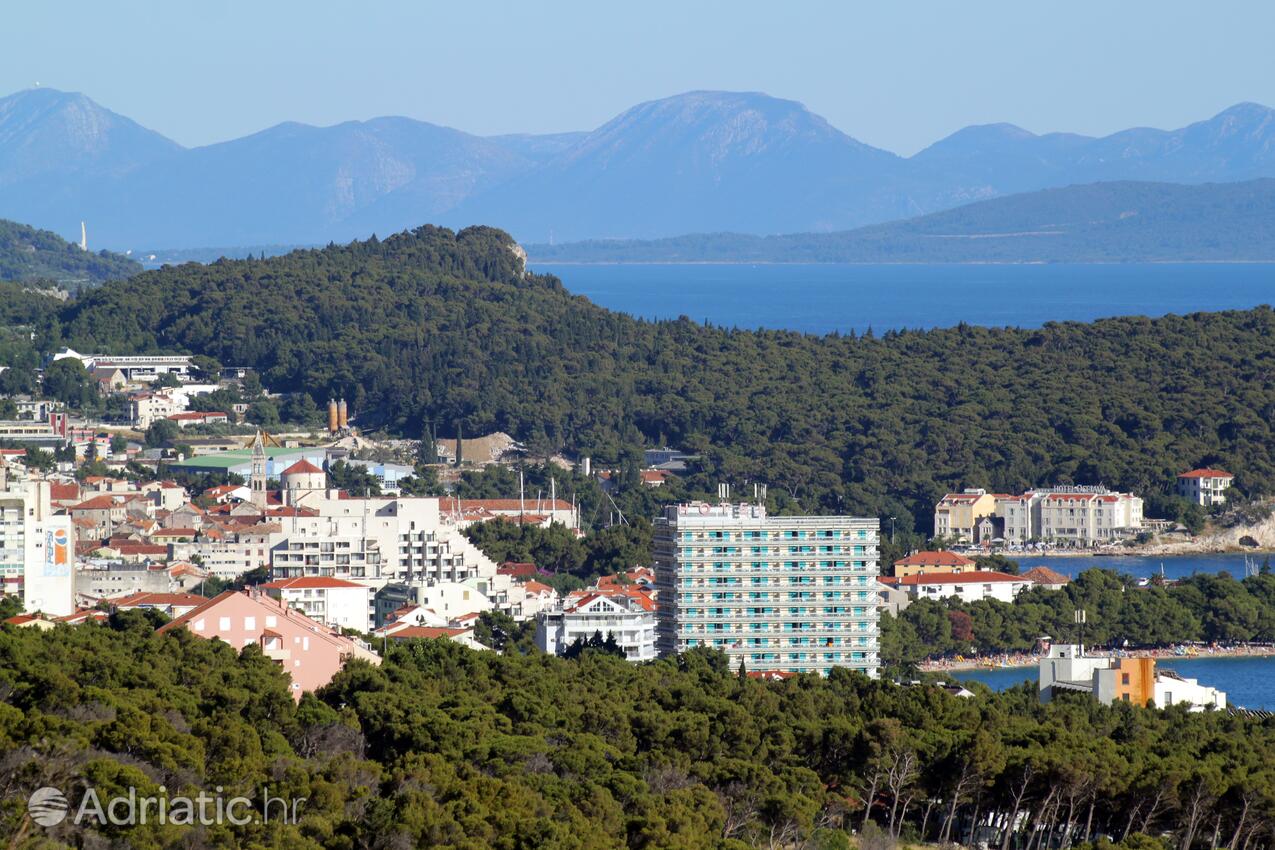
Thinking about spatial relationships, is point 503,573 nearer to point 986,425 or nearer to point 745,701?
point 745,701

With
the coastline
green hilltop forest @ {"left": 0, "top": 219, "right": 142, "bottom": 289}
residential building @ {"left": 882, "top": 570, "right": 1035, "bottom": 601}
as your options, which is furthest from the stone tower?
green hilltop forest @ {"left": 0, "top": 219, "right": 142, "bottom": 289}

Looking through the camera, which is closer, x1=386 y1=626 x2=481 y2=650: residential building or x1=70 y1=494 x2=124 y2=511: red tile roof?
x1=386 y1=626 x2=481 y2=650: residential building

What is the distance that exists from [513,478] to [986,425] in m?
13.7

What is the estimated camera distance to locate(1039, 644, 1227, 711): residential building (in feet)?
123

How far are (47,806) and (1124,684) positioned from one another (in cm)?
1834

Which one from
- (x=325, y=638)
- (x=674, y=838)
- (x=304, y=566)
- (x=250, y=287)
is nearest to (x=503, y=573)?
(x=304, y=566)

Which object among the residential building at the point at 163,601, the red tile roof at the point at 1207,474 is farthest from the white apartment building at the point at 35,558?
the red tile roof at the point at 1207,474

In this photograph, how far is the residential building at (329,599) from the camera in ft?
148

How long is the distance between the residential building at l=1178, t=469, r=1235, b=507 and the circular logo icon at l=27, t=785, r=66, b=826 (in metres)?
52.9

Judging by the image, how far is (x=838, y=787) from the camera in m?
29.3

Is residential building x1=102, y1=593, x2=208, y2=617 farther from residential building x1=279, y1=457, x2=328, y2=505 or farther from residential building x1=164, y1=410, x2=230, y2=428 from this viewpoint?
residential building x1=164, y1=410, x2=230, y2=428

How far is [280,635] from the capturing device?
3441 centimetres

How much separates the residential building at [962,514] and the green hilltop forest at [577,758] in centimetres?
3579

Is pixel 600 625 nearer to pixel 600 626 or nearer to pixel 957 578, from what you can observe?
pixel 600 626
